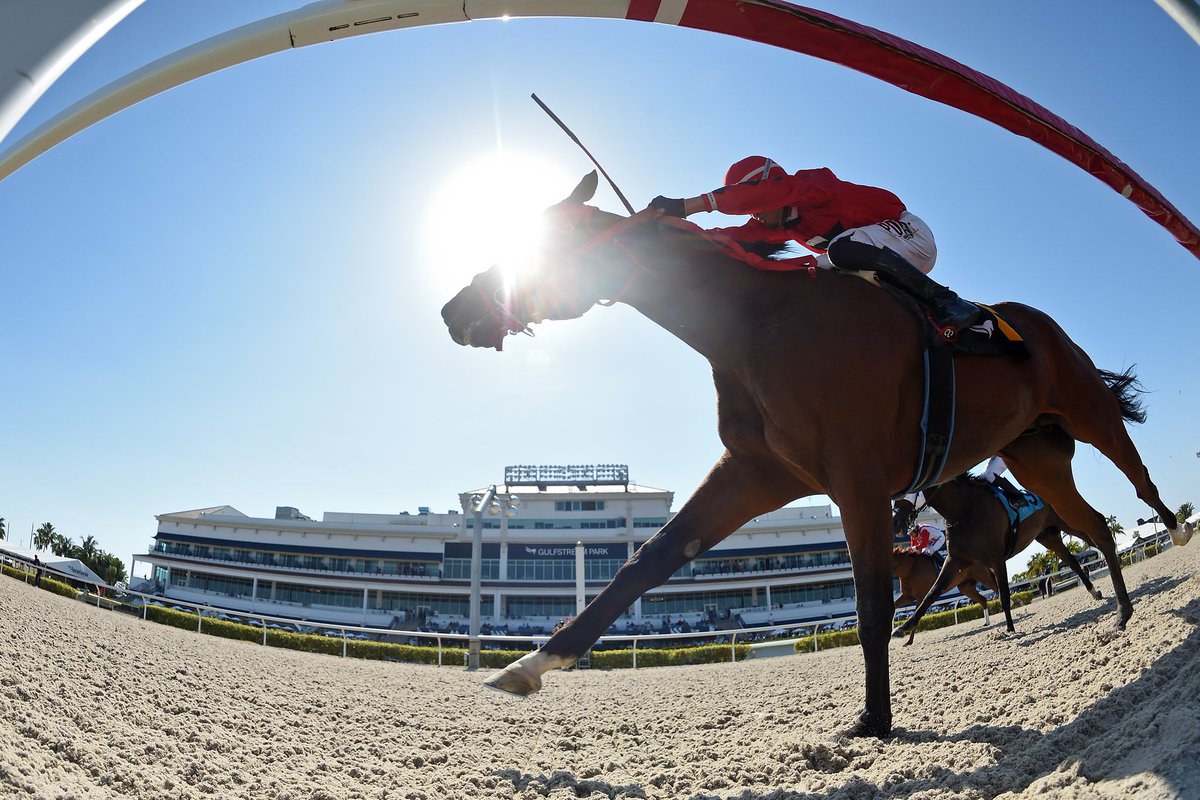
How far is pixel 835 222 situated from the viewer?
141 inches

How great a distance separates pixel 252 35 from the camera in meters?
2.30

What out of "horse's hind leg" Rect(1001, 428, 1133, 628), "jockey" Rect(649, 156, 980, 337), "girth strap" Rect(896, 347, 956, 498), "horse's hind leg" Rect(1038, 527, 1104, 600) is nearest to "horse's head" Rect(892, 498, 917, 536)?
"horse's hind leg" Rect(1038, 527, 1104, 600)

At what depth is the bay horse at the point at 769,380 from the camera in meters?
2.94

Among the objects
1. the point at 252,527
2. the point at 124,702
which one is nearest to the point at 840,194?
the point at 124,702

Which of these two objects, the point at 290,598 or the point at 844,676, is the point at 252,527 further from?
the point at 844,676

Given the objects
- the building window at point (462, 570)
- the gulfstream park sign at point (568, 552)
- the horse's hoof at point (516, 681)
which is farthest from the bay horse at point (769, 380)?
the building window at point (462, 570)

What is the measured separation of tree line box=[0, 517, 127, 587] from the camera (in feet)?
186

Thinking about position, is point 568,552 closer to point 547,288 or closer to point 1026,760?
point 547,288

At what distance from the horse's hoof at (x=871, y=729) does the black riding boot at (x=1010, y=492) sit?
7310mm

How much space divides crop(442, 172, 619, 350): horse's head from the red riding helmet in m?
0.67

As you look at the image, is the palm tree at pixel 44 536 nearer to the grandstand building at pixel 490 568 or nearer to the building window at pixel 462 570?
the grandstand building at pixel 490 568

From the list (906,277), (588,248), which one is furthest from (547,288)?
(906,277)

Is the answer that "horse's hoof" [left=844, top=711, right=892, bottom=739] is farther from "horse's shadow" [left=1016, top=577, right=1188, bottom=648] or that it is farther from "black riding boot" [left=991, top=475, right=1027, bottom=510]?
"black riding boot" [left=991, top=475, right=1027, bottom=510]

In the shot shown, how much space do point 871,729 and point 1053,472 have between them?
290cm
